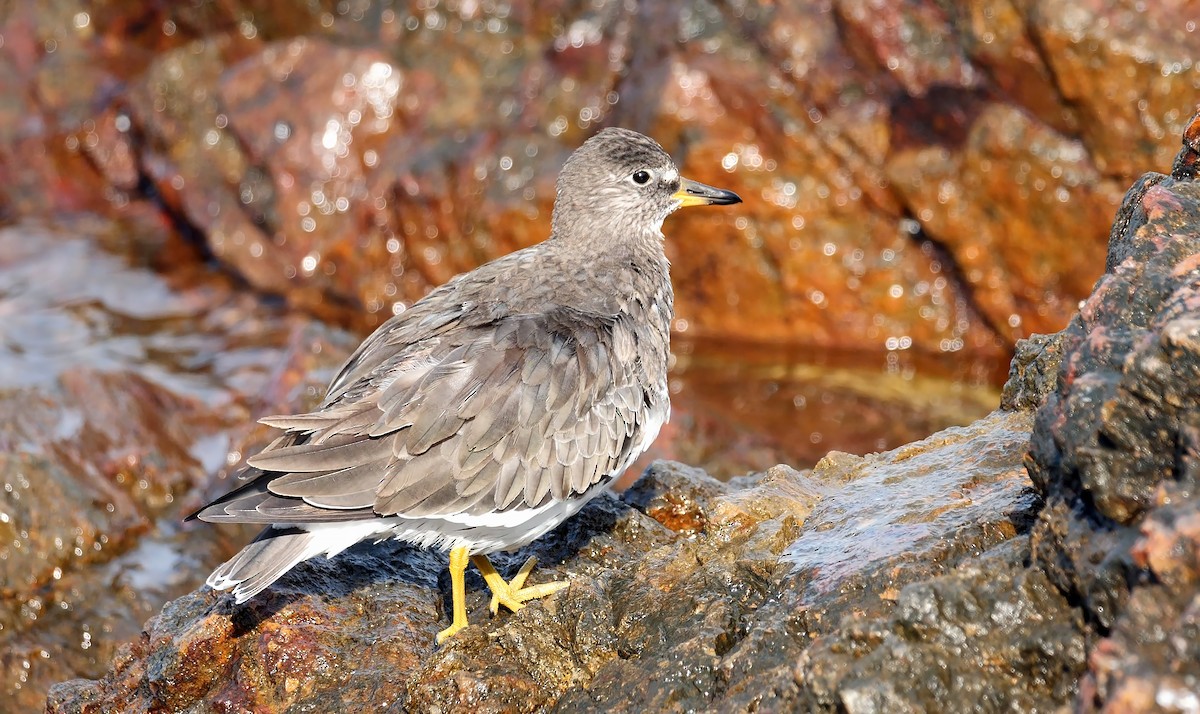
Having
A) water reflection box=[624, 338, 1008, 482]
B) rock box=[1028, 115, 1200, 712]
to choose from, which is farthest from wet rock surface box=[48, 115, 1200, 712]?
water reflection box=[624, 338, 1008, 482]

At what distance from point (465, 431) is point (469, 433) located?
0.07ft

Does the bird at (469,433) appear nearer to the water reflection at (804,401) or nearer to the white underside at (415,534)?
the white underside at (415,534)

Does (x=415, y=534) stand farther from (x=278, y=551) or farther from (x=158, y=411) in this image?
(x=158, y=411)

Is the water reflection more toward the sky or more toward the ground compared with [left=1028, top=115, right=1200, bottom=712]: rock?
more toward the ground

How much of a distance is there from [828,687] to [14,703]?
18.0ft

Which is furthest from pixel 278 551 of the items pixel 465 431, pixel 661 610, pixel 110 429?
pixel 110 429

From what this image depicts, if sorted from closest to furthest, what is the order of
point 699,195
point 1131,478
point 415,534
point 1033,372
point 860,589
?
point 1131,478, point 860,589, point 415,534, point 1033,372, point 699,195

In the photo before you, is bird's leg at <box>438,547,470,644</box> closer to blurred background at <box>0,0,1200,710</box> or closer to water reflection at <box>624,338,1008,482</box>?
blurred background at <box>0,0,1200,710</box>

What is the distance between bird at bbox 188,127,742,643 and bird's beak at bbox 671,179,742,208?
4.11 feet

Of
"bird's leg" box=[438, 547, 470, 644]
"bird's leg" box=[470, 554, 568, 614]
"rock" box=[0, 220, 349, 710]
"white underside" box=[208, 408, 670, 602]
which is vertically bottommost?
"rock" box=[0, 220, 349, 710]

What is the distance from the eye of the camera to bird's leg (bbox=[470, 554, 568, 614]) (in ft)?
17.0

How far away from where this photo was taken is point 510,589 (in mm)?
5297

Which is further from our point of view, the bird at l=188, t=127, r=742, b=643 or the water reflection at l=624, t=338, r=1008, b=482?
the water reflection at l=624, t=338, r=1008, b=482

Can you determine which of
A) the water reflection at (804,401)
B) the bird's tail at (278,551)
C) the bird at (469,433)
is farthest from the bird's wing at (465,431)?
the water reflection at (804,401)
